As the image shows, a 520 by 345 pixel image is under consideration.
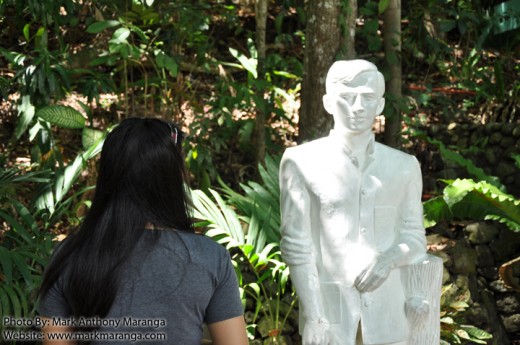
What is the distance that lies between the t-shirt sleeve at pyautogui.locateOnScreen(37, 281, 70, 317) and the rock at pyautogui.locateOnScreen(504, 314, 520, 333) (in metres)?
5.71

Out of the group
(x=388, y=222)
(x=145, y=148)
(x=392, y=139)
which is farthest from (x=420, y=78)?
(x=145, y=148)

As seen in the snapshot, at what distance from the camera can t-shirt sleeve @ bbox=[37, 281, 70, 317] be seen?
227 centimetres

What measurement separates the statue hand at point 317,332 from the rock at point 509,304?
14.0ft

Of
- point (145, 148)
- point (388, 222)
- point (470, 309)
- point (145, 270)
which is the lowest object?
point (470, 309)

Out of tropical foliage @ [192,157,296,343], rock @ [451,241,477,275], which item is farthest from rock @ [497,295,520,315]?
tropical foliage @ [192,157,296,343]

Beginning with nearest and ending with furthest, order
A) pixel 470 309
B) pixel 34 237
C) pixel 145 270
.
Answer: pixel 145 270 < pixel 34 237 < pixel 470 309

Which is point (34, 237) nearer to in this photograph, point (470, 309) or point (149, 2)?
point (149, 2)

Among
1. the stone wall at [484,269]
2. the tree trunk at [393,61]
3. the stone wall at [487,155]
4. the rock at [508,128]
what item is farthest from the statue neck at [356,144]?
the rock at [508,128]

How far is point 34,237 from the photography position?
554cm

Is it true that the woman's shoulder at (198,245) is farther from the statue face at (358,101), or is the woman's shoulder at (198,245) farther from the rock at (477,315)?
the rock at (477,315)

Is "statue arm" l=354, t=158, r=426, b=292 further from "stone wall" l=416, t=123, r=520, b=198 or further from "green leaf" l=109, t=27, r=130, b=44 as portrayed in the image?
"stone wall" l=416, t=123, r=520, b=198

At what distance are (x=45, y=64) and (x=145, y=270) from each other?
3.83 m

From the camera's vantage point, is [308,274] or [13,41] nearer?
[308,274]

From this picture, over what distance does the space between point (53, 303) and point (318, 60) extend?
4.36 meters
